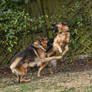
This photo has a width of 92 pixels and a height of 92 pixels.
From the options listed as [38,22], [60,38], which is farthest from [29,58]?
[38,22]

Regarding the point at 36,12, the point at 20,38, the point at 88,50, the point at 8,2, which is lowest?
the point at 88,50

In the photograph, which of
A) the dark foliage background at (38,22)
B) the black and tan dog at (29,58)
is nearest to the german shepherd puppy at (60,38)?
the black and tan dog at (29,58)

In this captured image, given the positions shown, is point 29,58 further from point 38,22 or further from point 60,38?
point 38,22

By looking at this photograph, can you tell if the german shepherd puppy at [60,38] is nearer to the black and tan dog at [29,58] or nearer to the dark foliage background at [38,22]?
the black and tan dog at [29,58]

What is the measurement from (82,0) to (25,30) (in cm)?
238

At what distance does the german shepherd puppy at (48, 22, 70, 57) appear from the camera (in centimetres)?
646

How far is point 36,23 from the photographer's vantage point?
29.4ft

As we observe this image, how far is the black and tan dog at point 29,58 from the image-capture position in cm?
600

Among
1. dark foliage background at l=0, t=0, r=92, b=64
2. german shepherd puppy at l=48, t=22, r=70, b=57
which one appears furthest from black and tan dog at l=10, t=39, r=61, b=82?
dark foliage background at l=0, t=0, r=92, b=64

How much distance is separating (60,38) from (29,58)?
41.6 inches

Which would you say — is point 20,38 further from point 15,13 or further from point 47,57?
point 47,57

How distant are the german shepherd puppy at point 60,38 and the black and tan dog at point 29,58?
45cm

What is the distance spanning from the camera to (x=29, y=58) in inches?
241

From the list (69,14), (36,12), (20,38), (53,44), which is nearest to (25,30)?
(20,38)
